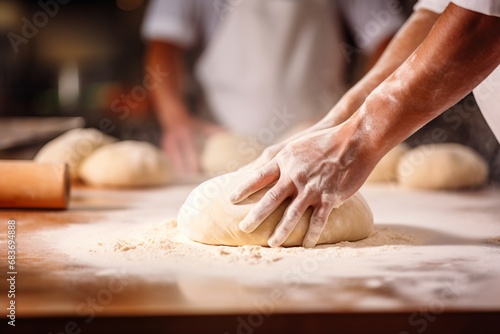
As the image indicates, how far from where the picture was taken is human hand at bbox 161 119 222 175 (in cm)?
369

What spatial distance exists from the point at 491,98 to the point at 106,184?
172 centimetres

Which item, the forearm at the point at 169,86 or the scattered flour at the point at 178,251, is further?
the forearm at the point at 169,86

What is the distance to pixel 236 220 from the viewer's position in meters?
1.55

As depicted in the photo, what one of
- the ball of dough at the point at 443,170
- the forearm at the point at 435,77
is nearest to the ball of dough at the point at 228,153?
the ball of dough at the point at 443,170

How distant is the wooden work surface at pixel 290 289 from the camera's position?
106cm

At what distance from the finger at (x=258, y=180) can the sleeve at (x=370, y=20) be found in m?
2.50

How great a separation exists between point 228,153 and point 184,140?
576mm

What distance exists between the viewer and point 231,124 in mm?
4066

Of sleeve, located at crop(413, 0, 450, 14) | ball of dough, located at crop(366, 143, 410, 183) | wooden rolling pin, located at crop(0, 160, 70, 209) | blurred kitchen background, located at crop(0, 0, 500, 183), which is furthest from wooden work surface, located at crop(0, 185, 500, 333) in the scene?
blurred kitchen background, located at crop(0, 0, 500, 183)

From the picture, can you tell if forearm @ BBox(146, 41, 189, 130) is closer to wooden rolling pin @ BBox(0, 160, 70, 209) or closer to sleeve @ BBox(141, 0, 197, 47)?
sleeve @ BBox(141, 0, 197, 47)

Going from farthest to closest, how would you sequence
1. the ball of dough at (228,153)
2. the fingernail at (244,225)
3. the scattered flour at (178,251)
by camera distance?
the ball of dough at (228,153) < the fingernail at (244,225) < the scattered flour at (178,251)
